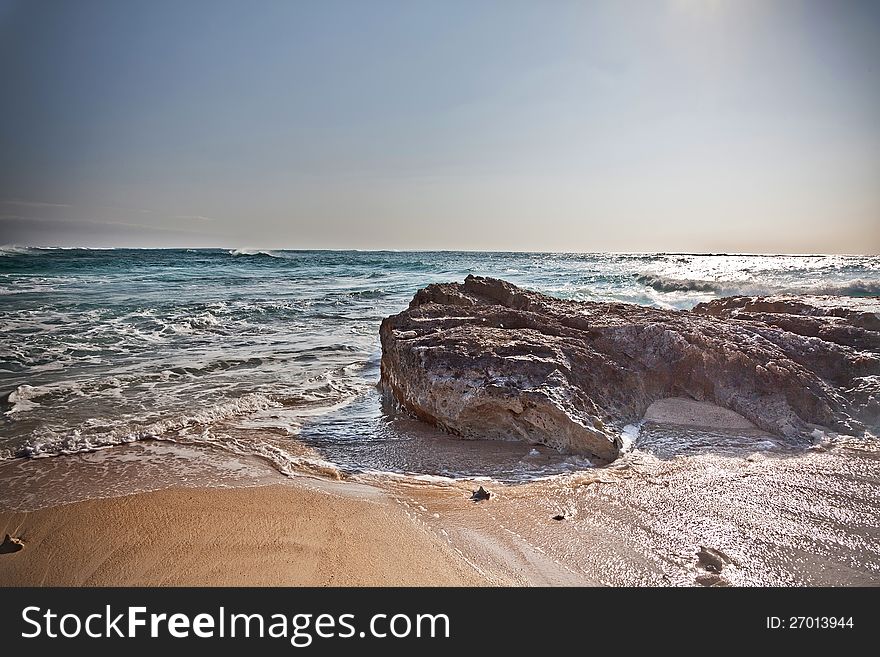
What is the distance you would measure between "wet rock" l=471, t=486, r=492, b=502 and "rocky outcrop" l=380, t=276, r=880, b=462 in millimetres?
852

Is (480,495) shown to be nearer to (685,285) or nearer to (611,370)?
(611,370)

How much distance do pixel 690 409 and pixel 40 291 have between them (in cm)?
1845

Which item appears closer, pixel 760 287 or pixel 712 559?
pixel 712 559

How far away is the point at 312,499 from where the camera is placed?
2756 millimetres

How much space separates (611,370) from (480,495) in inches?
73.9

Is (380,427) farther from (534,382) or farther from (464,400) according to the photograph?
(534,382)

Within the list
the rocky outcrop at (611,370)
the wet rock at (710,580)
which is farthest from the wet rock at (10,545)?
the wet rock at (710,580)

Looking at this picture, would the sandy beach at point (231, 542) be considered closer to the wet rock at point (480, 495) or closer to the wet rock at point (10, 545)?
the wet rock at point (10, 545)

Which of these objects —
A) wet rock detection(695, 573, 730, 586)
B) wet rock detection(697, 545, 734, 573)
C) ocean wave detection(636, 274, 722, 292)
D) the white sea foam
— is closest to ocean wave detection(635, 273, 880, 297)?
ocean wave detection(636, 274, 722, 292)

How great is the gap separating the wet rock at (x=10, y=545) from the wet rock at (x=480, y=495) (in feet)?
7.44

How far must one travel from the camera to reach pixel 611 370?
4.04 metres

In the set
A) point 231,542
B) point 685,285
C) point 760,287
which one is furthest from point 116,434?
point 760,287

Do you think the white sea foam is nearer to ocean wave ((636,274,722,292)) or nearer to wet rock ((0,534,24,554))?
wet rock ((0,534,24,554))
